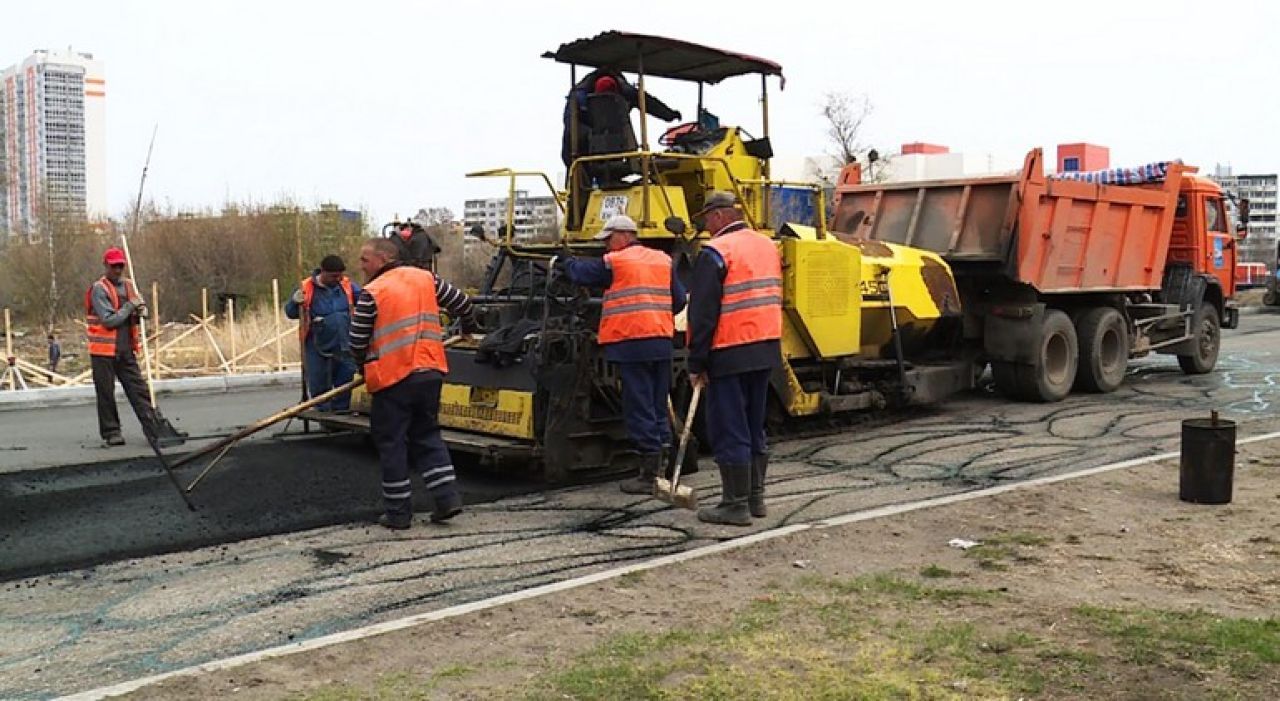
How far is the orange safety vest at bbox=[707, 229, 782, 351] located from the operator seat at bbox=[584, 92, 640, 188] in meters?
1.98

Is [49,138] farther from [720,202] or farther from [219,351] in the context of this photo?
[720,202]

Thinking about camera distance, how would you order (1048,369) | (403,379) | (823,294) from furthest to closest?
(1048,369), (823,294), (403,379)

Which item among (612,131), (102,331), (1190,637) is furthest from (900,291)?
(102,331)

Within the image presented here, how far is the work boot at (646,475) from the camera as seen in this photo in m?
7.13

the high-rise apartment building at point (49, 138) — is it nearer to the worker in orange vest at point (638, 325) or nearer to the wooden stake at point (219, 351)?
the wooden stake at point (219, 351)

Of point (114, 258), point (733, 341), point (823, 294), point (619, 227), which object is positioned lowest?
point (733, 341)

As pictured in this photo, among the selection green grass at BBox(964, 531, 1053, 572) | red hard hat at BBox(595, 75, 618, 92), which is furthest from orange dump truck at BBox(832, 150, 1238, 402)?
green grass at BBox(964, 531, 1053, 572)

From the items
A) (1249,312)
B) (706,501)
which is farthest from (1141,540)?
(1249,312)

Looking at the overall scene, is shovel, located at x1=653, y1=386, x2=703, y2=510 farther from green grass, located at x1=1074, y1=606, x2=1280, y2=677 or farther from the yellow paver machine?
green grass, located at x1=1074, y1=606, x2=1280, y2=677

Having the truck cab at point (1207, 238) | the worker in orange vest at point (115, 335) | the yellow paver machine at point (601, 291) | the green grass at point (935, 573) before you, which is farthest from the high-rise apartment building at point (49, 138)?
the green grass at point (935, 573)

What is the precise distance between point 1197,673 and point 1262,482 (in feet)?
13.0

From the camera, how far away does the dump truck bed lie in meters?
11.0

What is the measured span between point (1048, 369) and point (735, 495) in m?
6.39

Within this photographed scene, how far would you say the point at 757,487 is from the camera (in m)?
6.50
